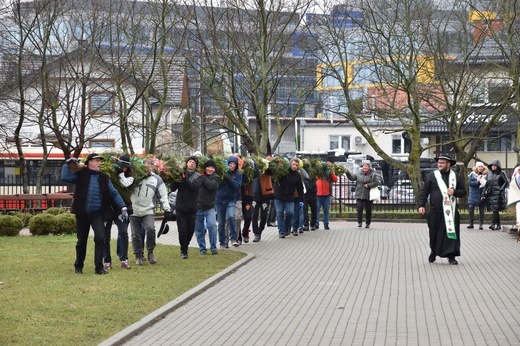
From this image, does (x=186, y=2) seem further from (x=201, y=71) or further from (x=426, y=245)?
(x=426, y=245)

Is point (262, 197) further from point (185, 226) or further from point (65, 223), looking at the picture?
point (185, 226)

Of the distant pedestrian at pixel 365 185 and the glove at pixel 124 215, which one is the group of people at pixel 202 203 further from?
the distant pedestrian at pixel 365 185

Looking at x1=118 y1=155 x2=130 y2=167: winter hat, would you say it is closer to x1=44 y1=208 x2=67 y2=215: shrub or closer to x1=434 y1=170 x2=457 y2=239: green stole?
x1=434 y1=170 x2=457 y2=239: green stole

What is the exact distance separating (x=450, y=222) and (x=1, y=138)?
59.6ft

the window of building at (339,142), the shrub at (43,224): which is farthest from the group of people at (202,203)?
the window of building at (339,142)

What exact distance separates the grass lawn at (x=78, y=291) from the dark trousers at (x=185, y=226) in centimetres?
32

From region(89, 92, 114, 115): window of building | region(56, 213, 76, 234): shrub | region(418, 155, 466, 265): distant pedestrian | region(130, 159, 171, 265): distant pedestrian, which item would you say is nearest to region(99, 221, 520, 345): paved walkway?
region(418, 155, 466, 265): distant pedestrian

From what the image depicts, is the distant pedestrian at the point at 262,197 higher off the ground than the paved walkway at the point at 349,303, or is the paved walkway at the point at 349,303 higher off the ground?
the distant pedestrian at the point at 262,197

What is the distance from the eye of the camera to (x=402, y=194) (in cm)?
3612

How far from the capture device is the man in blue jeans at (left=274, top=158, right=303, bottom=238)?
950 inches

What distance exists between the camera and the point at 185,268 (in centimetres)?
1633

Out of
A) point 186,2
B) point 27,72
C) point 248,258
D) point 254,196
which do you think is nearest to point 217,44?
point 186,2

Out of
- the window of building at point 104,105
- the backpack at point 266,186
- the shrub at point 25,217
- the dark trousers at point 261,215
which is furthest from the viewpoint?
the window of building at point 104,105

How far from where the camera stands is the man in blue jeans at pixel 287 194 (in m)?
24.1
